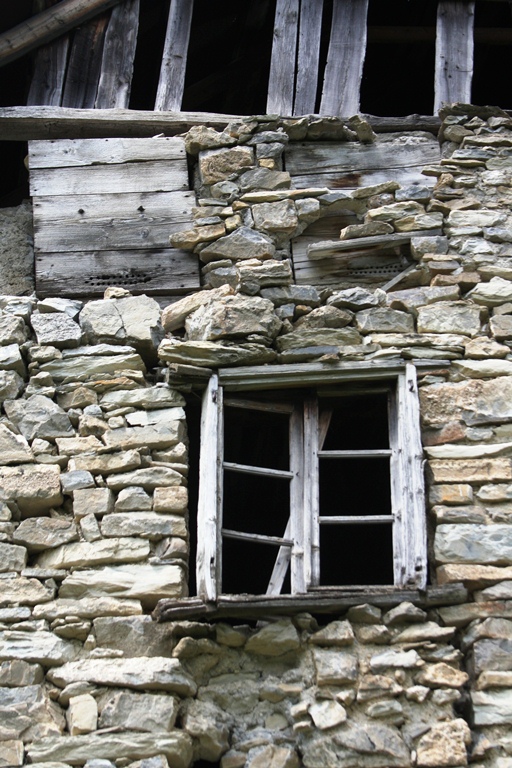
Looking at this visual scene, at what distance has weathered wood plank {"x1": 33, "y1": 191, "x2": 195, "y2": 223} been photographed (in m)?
6.30

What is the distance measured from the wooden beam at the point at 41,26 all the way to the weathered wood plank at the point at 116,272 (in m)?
1.43

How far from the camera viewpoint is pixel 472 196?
6223 millimetres

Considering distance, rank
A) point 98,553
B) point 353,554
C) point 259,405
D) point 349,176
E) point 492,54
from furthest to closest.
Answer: point 492,54
point 353,554
point 349,176
point 259,405
point 98,553

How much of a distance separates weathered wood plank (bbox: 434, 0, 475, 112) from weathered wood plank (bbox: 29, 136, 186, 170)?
5.17 ft

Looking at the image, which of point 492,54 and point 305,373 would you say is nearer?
point 305,373

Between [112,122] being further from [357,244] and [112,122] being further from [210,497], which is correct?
[210,497]

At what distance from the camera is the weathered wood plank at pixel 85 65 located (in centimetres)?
672

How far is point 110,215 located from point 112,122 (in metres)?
0.62

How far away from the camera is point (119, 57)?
6.81m

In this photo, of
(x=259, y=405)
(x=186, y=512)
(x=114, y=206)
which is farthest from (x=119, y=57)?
(x=186, y=512)

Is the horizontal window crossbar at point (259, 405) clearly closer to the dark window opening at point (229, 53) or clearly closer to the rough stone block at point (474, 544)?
the rough stone block at point (474, 544)

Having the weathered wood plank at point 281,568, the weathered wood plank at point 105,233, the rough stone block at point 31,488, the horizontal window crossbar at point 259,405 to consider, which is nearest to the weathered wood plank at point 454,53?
the weathered wood plank at point 105,233

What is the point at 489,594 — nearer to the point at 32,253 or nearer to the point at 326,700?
the point at 326,700

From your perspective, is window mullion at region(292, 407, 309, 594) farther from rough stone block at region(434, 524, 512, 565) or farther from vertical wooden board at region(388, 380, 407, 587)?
rough stone block at region(434, 524, 512, 565)
